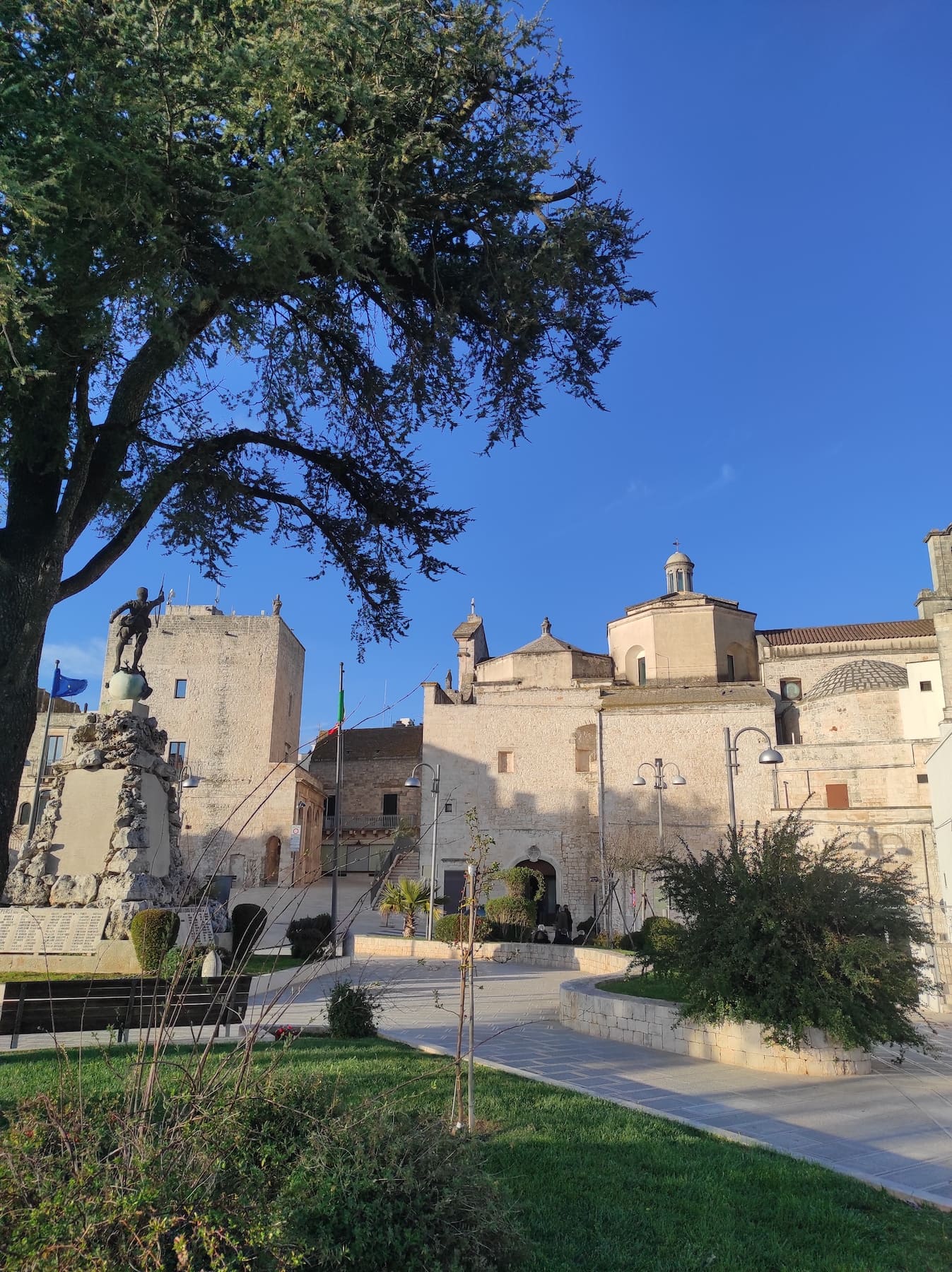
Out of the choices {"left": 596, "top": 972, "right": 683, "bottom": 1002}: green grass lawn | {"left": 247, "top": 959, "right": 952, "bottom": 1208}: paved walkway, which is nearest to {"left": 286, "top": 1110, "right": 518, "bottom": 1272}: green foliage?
{"left": 247, "top": 959, "right": 952, "bottom": 1208}: paved walkway

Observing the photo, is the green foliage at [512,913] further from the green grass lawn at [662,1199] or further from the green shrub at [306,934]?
the green grass lawn at [662,1199]

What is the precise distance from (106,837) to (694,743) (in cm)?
2665

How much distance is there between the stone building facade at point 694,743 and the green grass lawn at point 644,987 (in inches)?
774

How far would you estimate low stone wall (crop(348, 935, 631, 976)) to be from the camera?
18.7 metres

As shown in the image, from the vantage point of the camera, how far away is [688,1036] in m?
9.41

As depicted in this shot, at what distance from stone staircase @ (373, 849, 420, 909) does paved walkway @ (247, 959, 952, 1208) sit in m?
25.3

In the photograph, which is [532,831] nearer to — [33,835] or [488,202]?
[33,835]

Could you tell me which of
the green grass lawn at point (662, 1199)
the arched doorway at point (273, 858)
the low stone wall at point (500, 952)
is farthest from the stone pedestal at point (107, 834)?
the arched doorway at point (273, 858)

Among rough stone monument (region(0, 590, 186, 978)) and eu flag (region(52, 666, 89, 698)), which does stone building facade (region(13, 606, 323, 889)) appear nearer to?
eu flag (region(52, 666, 89, 698))

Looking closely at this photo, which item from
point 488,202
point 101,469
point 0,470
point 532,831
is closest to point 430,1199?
point 101,469

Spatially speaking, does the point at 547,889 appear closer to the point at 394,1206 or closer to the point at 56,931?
the point at 56,931

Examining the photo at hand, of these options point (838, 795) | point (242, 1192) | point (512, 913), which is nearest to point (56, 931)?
point (242, 1192)

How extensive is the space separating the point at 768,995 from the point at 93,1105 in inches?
260

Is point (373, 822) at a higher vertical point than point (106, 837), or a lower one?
higher
